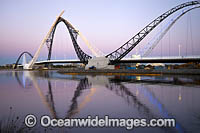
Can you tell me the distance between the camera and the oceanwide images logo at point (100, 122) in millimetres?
5316

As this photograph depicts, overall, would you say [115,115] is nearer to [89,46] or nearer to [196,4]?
[196,4]

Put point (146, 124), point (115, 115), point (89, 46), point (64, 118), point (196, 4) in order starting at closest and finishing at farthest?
point (146, 124) < point (64, 118) < point (115, 115) < point (196, 4) < point (89, 46)

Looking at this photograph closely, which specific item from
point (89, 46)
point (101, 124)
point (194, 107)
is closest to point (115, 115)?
point (101, 124)

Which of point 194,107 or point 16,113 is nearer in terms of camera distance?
point 16,113

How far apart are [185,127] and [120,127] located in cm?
208

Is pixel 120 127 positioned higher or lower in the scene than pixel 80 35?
lower

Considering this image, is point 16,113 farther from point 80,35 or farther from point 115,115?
point 80,35

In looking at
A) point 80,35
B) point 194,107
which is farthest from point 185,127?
point 80,35

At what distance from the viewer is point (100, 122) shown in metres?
5.64

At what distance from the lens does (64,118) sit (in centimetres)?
600

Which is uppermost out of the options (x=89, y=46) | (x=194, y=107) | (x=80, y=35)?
(x=80, y=35)

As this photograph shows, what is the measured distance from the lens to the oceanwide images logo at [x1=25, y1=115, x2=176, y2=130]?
532cm

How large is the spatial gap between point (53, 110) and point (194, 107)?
6689mm

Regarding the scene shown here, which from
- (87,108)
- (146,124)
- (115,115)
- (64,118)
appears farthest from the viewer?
(87,108)
